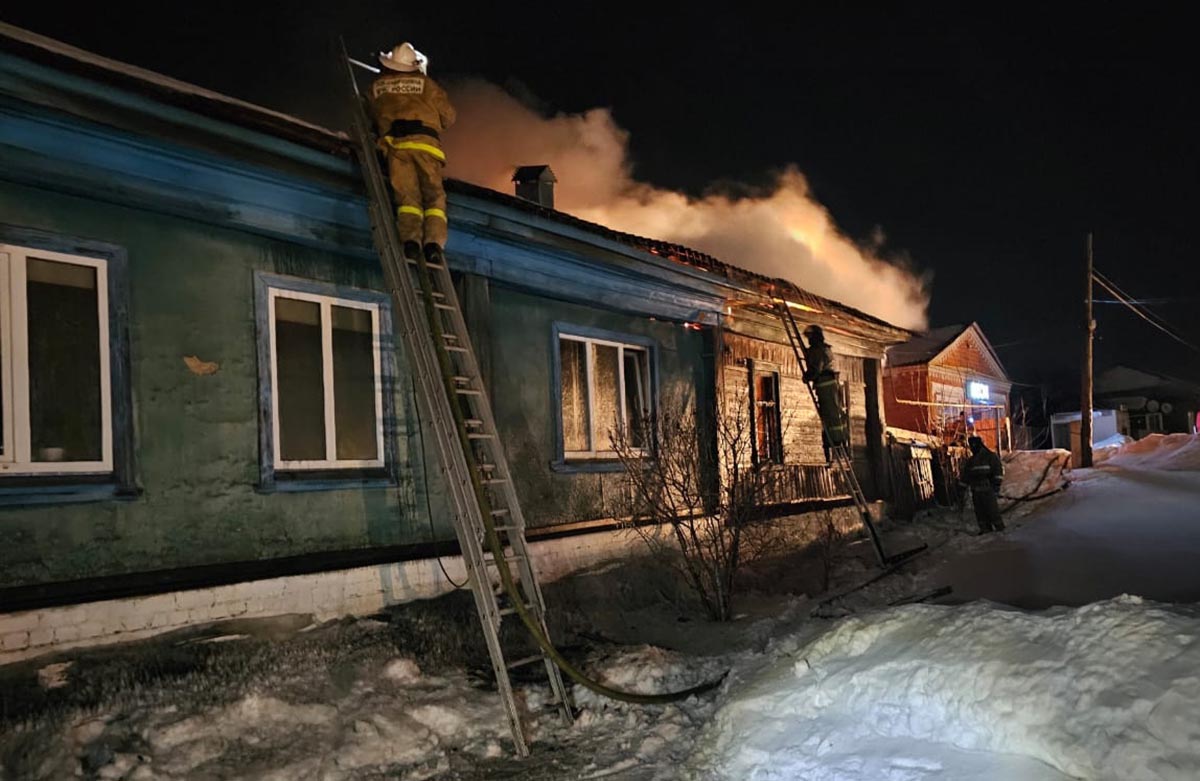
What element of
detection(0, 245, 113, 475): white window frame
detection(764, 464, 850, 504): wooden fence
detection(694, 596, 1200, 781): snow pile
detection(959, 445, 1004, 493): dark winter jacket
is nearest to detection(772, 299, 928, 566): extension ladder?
detection(764, 464, 850, 504): wooden fence

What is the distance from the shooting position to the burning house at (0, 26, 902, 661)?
4969mm

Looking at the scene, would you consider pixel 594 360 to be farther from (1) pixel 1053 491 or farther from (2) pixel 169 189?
(1) pixel 1053 491

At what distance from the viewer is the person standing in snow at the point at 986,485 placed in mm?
12766

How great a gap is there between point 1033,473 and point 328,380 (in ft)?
58.4

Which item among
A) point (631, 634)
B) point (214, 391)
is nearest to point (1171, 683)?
point (631, 634)

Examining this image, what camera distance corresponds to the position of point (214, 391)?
5.86 m

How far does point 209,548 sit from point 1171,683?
5.70 m

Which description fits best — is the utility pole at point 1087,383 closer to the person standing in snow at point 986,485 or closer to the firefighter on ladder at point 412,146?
the person standing in snow at point 986,485

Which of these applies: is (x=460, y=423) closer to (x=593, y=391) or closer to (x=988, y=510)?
(x=593, y=391)

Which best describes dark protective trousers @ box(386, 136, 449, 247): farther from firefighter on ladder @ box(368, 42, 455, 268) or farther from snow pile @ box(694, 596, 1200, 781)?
snow pile @ box(694, 596, 1200, 781)

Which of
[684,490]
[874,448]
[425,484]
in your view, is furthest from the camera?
[874,448]

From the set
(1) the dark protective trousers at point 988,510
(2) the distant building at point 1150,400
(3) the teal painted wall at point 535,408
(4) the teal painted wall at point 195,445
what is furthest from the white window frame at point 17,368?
(2) the distant building at point 1150,400

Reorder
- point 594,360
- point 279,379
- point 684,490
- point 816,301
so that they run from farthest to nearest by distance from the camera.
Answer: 1. point 816,301
2. point 594,360
3. point 684,490
4. point 279,379

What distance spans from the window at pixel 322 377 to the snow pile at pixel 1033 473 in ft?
43.3
